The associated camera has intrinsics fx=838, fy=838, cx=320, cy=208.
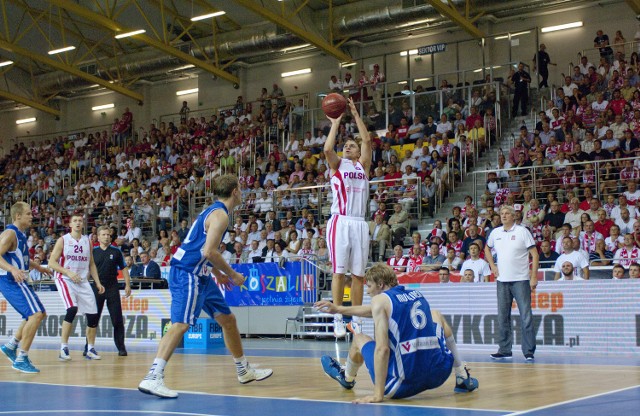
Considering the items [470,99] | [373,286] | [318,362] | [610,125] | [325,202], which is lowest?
[318,362]

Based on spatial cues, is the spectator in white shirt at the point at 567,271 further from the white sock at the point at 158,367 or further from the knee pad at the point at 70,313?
the white sock at the point at 158,367

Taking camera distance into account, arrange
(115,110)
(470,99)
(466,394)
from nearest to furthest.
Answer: (466,394), (470,99), (115,110)

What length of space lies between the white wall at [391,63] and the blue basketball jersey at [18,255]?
1827cm

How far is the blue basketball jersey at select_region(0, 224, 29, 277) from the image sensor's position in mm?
9468

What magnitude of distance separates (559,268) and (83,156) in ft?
77.6

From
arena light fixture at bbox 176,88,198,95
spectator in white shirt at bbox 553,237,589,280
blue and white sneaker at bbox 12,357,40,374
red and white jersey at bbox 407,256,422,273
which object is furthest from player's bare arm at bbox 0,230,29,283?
arena light fixture at bbox 176,88,198,95

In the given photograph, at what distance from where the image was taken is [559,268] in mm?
13578

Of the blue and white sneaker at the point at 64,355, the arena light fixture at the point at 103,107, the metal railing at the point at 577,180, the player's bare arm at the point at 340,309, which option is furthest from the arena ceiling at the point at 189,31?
the player's bare arm at the point at 340,309

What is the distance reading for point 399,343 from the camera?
6273mm

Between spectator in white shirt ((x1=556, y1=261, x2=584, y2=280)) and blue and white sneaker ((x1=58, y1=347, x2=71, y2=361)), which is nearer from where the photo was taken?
blue and white sneaker ((x1=58, y1=347, x2=71, y2=361))

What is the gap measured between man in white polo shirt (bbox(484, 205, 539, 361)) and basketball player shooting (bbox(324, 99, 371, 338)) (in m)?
3.35

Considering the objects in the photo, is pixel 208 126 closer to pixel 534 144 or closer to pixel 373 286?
pixel 534 144

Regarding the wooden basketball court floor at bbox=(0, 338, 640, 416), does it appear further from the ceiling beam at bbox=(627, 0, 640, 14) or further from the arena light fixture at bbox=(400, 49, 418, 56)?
the arena light fixture at bbox=(400, 49, 418, 56)

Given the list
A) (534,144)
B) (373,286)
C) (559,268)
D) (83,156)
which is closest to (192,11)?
(83,156)
